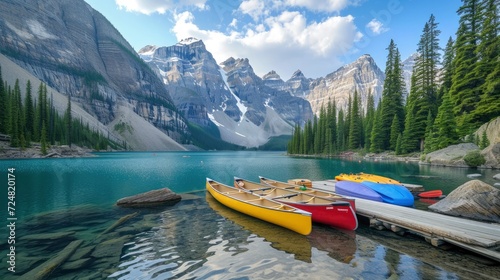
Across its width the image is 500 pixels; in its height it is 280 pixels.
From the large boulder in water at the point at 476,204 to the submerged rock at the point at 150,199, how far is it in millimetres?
20152

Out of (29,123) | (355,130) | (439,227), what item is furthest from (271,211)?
(29,123)

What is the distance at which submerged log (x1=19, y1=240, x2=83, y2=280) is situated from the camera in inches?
343

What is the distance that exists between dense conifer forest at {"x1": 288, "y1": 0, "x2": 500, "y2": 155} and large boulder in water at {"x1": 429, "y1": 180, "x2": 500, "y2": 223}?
130 ft

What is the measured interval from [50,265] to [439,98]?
8215cm

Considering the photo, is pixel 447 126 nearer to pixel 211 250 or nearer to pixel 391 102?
pixel 391 102

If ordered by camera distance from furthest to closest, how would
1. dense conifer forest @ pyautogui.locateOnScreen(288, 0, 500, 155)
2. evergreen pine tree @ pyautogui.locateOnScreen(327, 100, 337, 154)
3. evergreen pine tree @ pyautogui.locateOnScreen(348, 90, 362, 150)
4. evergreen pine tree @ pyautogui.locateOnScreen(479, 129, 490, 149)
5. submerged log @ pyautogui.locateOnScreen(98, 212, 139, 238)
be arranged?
evergreen pine tree @ pyautogui.locateOnScreen(327, 100, 337, 154), evergreen pine tree @ pyautogui.locateOnScreen(348, 90, 362, 150), dense conifer forest @ pyautogui.locateOnScreen(288, 0, 500, 155), evergreen pine tree @ pyautogui.locateOnScreen(479, 129, 490, 149), submerged log @ pyautogui.locateOnScreen(98, 212, 139, 238)

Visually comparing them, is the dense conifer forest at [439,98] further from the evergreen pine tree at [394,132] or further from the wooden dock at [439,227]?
the wooden dock at [439,227]

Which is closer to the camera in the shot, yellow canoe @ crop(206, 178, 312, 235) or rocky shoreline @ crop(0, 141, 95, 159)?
yellow canoe @ crop(206, 178, 312, 235)

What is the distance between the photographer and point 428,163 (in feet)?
172

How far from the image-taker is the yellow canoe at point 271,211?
1261 centimetres

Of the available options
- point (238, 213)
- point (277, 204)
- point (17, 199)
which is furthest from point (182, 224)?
point (17, 199)

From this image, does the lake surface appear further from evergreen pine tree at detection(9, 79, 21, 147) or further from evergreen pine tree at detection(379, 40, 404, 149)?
evergreen pine tree at detection(9, 79, 21, 147)

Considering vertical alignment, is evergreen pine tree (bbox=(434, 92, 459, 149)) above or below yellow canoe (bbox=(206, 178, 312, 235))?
above

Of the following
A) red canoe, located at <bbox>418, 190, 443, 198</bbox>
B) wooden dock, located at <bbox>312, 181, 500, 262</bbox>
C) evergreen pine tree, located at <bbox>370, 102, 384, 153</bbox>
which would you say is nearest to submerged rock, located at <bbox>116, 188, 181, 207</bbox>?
wooden dock, located at <bbox>312, 181, 500, 262</bbox>
